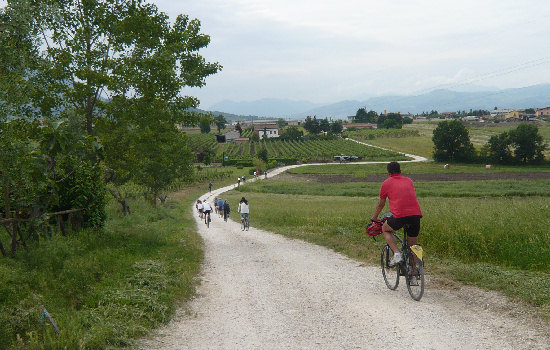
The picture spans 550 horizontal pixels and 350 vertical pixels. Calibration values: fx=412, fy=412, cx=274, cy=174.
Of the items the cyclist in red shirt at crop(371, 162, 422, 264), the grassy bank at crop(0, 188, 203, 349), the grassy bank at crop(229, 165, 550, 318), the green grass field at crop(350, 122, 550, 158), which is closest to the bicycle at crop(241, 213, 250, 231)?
the grassy bank at crop(229, 165, 550, 318)

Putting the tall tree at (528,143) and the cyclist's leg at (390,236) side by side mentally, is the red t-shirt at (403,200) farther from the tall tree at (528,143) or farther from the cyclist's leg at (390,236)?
the tall tree at (528,143)

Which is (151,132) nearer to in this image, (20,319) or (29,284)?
(29,284)

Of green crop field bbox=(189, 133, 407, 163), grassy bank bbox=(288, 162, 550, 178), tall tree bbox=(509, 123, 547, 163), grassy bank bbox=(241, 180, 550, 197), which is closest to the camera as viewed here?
grassy bank bbox=(241, 180, 550, 197)

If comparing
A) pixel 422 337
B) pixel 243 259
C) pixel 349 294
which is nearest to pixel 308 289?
pixel 349 294

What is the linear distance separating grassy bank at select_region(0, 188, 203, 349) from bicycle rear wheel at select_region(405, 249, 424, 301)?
423 centimetres

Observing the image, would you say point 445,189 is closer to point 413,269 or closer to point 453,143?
point 453,143

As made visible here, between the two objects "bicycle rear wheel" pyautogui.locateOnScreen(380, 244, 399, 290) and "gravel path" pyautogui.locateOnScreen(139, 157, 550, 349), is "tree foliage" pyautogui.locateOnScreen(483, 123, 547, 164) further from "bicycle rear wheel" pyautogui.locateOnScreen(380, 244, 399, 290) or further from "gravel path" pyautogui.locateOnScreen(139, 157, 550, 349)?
"gravel path" pyautogui.locateOnScreen(139, 157, 550, 349)

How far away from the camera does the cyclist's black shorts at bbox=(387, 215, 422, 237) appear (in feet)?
23.5

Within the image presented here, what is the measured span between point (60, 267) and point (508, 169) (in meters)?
82.1

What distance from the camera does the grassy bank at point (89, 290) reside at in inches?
224

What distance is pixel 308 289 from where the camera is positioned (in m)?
8.29

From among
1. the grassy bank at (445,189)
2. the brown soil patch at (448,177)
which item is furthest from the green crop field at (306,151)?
the grassy bank at (445,189)

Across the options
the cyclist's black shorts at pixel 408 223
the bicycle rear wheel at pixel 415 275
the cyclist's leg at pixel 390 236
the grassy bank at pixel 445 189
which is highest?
the cyclist's black shorts at pixel 408 223

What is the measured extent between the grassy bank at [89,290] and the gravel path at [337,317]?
453mm
